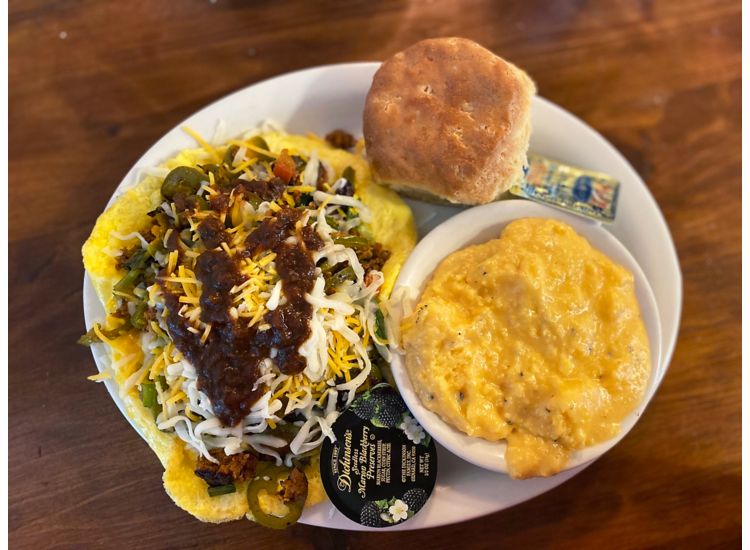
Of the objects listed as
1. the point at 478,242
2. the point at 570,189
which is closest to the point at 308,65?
the point at 478,242

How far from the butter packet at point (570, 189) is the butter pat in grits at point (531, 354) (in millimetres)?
331

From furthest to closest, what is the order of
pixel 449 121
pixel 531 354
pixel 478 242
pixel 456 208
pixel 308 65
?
pixel 308 65, pixel 456 208, pixel 478 242, pixel 449 121, pixel 531 354

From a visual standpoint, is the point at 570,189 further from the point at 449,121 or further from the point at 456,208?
the point at 449,121

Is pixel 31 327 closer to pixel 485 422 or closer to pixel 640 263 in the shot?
pixel 485 422

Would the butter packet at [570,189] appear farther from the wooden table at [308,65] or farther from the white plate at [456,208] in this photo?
the wooden table at [308,65]

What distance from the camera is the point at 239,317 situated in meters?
2.14

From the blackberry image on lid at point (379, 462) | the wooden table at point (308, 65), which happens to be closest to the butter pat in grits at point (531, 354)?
the blackberry image on lid at point (379, 462)

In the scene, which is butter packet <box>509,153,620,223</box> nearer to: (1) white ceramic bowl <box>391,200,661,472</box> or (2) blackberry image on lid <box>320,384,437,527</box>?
(1) white ceramic bowl <box>391,200,661,472</box>

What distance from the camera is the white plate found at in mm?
2496

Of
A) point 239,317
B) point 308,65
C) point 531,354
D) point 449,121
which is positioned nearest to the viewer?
point 239,317

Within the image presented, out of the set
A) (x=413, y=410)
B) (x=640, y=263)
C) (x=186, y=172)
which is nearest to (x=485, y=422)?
(x=413, y=410)

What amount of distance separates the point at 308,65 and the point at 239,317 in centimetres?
159

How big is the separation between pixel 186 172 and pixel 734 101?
293 centimetres

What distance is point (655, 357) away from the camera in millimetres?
2404
